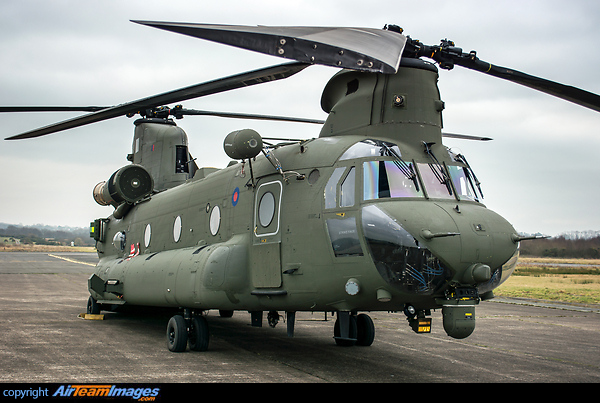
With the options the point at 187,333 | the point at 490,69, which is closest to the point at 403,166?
the point at 490,69

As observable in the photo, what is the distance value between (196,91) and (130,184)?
660 cm

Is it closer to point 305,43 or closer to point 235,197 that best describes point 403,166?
point 305,43

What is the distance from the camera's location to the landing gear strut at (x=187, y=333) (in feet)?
33.3

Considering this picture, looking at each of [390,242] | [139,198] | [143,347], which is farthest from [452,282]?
[139,198]

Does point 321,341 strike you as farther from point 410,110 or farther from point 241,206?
point 410,110

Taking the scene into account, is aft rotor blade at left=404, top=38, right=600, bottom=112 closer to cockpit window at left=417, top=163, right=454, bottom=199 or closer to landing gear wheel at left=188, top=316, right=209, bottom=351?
cockpit window at left=417, top=163, right=454, bottom=199

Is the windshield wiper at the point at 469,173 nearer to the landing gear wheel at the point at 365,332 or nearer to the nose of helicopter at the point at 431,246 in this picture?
the nose of helicopter at the point at 431,246

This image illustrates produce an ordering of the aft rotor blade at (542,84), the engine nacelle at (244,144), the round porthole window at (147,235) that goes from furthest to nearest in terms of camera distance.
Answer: the round porthole window at (147,235)
the engine nacelle at (244,144)
the aft rotor blade at (542,84)

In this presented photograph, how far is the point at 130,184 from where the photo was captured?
49.6ft

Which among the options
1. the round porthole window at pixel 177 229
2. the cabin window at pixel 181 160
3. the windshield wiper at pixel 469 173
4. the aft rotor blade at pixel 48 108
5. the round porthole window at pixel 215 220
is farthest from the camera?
the cabin window at pixel 181 160

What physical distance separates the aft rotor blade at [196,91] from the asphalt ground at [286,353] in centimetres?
400
